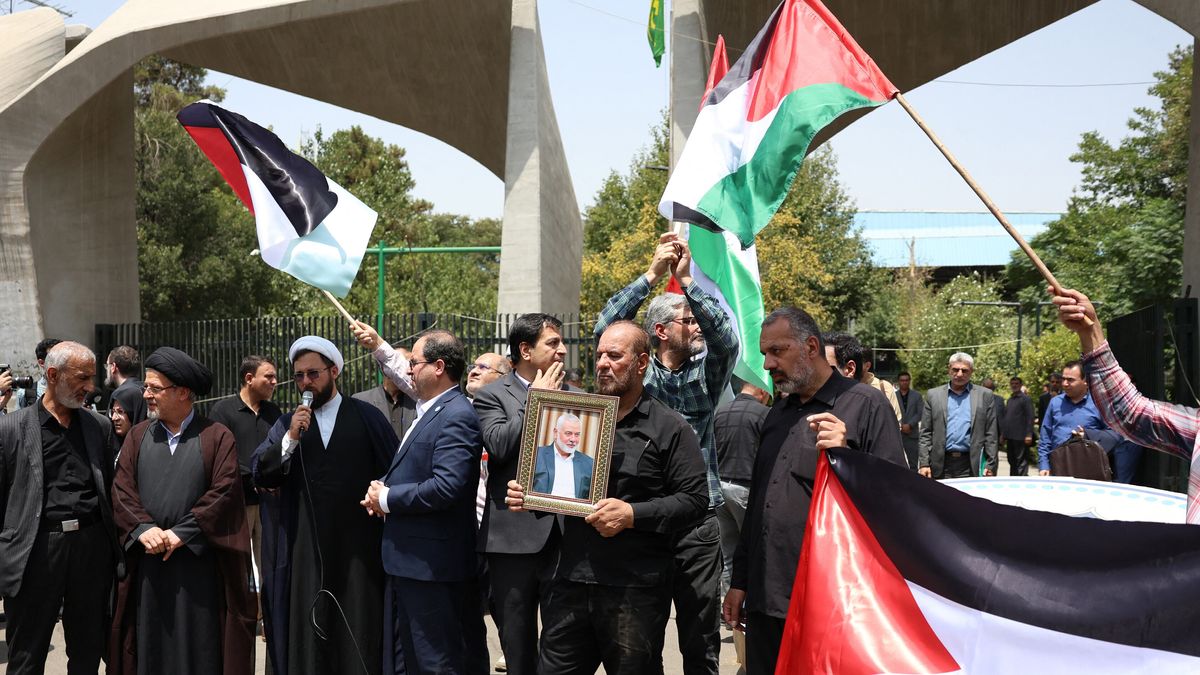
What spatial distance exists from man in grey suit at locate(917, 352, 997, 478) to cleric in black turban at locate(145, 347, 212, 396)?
8.06 m

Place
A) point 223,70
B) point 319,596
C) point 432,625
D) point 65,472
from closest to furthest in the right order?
point 432,625
point 319,596
point 65,472
point 223,70

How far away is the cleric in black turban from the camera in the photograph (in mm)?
6094

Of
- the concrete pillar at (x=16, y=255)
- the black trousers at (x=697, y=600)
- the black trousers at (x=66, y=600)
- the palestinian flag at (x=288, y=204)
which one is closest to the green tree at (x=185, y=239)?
the concrete pillar at (x=16, y=255)

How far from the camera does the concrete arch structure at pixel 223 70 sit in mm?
15445

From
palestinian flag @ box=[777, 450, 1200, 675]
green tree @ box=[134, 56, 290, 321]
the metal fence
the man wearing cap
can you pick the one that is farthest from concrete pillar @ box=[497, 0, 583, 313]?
green tree @ box=[134, 56, 290, 321]

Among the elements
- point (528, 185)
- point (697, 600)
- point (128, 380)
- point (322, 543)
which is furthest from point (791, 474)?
point (528, 185)

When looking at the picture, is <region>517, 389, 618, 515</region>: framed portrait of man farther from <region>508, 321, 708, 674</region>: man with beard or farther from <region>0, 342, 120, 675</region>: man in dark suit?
<region>0, 342, 120, 675</region>: man in dark suit

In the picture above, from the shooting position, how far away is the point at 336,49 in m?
17.2

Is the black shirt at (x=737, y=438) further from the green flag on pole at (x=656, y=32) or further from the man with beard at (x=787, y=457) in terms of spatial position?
the green flag on pole at (x=656, y=32)

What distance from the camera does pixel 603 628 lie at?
4633 mm

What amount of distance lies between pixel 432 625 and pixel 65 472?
2235 millimetres

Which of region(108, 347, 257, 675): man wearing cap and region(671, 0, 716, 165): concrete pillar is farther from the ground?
region(671, 0, 716, 165): concrete pillar

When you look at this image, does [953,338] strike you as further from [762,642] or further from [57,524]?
[762,642]

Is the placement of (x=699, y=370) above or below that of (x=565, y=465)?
above
